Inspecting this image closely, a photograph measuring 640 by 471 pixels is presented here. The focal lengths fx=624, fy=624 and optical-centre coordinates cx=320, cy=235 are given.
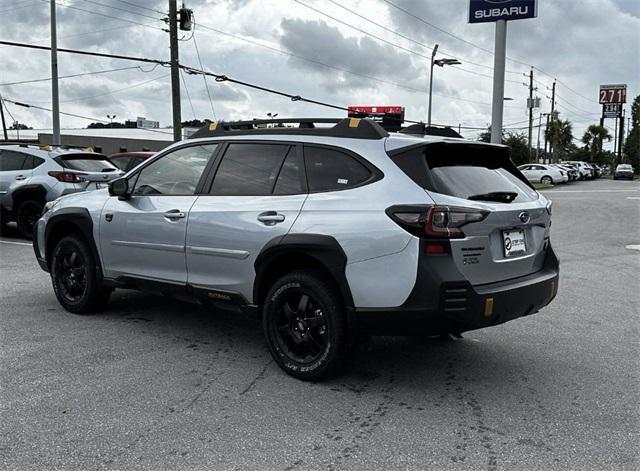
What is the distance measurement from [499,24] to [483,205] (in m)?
18.0

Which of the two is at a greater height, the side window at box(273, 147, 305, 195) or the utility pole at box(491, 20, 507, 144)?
the utility pole at box(491, 20, 507, 144)

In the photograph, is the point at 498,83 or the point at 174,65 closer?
the point at 498,83

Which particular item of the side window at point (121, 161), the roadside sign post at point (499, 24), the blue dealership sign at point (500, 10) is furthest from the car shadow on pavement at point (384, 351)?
the blue dealership sign at point (500, 10)

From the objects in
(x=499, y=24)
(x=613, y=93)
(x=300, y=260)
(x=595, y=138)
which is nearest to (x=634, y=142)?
(x=613, y=93)

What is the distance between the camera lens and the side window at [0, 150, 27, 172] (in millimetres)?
11461

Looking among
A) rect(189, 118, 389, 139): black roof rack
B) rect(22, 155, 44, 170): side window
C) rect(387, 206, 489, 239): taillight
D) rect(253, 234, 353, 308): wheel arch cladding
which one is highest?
rect(189, 118, 389, 139): black roof rack

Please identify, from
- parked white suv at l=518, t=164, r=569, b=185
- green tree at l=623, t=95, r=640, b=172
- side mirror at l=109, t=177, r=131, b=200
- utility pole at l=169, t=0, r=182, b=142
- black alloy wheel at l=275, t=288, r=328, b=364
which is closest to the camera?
black alloy wheel at l=275, t=288, r=328, b=364

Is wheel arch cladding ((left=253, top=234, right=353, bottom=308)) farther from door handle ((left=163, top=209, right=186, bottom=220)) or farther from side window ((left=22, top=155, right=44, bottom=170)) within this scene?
side window ((left=22, top=155, right=44, bottom=170))

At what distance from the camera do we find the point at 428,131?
16.1 ft

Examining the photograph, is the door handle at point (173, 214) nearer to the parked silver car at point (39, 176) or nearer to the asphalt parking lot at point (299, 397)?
the asphalt parking lot at point (299, 397)

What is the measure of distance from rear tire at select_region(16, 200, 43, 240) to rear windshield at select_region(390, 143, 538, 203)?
29.8 ft

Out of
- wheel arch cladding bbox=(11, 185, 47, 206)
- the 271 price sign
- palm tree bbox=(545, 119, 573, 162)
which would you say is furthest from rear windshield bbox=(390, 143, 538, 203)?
the 271 price sign

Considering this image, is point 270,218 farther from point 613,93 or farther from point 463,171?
point 613,93

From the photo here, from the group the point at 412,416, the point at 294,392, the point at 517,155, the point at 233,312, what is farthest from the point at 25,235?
the point at 517,155
